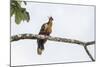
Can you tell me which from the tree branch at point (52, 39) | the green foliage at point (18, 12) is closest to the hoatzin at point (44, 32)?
the tree branch at point (52, 39)

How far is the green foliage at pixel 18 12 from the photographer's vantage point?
2.18 metres

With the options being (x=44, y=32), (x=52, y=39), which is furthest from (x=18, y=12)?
(x=52, y=39)

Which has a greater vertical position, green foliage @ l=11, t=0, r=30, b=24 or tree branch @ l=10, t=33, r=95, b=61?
green foliage @ l=11, t=0, r=30, b=24

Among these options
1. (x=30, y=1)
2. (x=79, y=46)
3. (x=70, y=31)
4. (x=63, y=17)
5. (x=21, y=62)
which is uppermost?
(x=30, y=1)

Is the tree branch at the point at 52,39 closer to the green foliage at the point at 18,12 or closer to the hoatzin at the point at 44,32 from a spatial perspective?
the hoatzin at the point at 44,32

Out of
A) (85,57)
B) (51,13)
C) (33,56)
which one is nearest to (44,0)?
(51,13)

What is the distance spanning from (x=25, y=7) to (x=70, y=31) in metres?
0.59

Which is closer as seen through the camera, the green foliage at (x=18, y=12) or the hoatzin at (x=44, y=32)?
the green foliage at (x=18, y=12)

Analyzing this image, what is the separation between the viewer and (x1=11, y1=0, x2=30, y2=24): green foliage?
2182mm

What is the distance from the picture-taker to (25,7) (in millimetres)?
2229

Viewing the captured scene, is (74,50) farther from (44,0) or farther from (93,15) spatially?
(44,0)

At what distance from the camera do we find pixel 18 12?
221 centimetres

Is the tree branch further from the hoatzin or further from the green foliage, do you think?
the green foliage

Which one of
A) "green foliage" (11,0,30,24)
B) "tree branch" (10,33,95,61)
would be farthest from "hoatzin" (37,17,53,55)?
"green foliage" (11,0,30,24)
